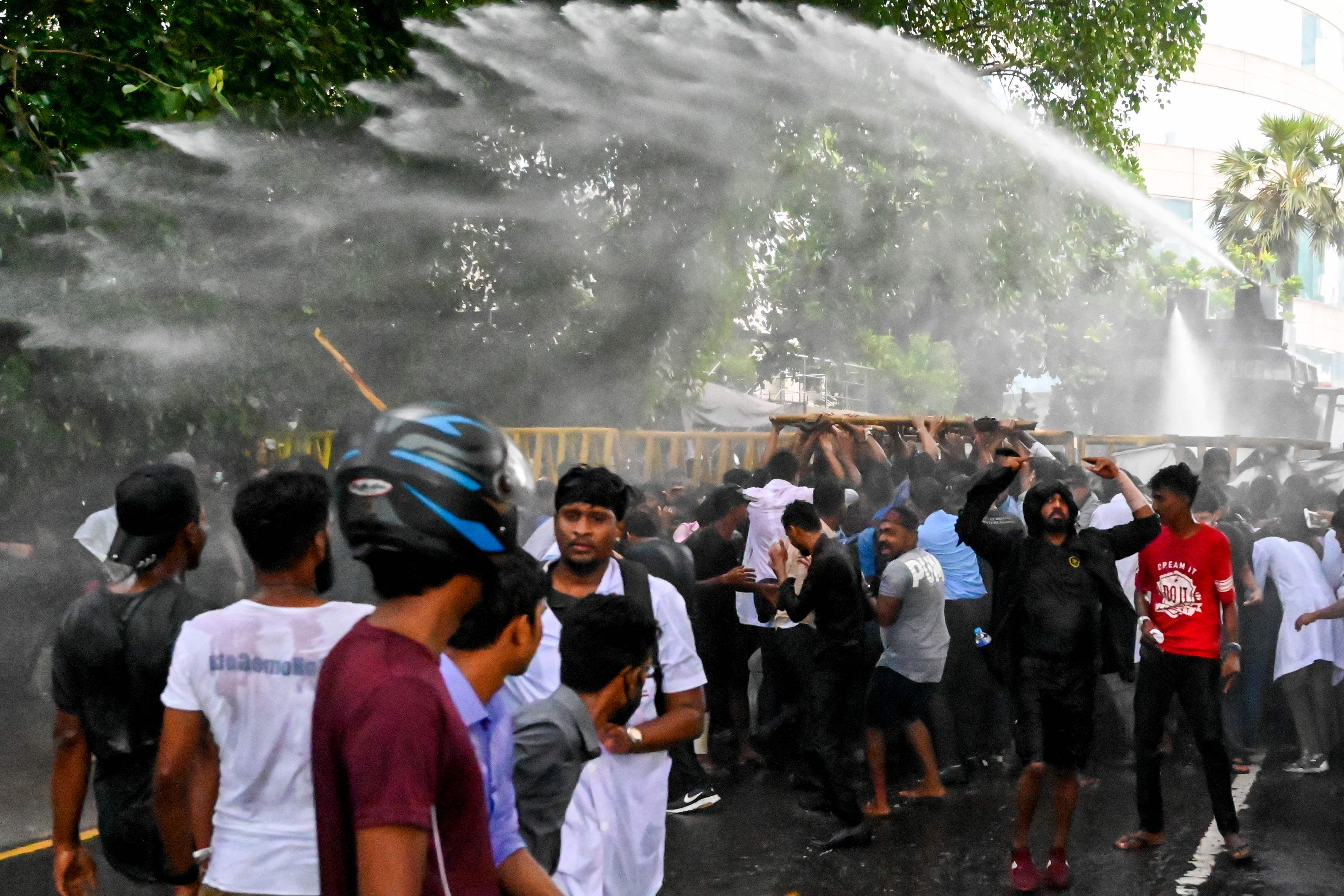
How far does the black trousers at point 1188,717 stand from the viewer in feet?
21.7

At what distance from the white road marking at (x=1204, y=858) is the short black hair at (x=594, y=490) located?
3.53 metres

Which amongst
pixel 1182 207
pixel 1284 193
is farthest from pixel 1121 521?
pixel 1182 207

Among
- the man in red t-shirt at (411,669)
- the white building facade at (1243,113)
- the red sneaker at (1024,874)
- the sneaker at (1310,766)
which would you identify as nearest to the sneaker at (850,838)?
the red sneaker at (1024,874)

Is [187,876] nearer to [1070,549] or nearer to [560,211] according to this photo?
[1070,549]

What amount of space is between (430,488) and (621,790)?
6.88ft

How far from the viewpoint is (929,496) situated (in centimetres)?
862

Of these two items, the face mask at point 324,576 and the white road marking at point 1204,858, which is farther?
the white road marking at point 1204,858

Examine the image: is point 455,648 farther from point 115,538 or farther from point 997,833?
point 997,833

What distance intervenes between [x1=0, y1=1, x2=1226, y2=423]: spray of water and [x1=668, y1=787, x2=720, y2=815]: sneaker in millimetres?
4593

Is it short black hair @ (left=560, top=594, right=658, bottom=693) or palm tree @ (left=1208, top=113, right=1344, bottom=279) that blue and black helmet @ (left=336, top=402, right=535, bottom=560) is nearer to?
short black hair @ (left=560, top=594, right=658, bottom=693)

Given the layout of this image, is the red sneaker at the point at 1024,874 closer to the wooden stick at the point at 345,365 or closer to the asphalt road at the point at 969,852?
the asphalt road at the point at 969,852

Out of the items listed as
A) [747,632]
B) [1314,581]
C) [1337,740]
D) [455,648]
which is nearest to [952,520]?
[747,632]

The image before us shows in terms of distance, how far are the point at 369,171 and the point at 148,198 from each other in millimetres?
3505

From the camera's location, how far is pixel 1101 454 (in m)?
14.7
